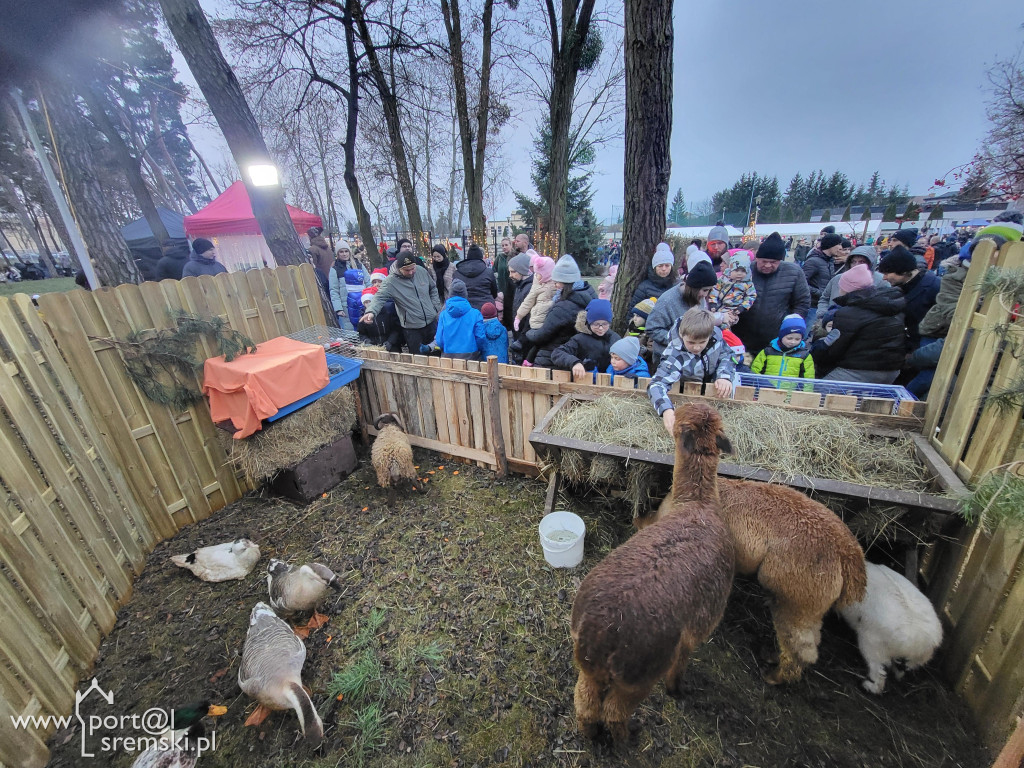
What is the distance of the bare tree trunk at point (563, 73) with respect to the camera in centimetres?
1095

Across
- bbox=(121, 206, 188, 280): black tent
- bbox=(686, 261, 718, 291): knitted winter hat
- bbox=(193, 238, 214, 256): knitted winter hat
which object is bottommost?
bbox=(686, 261, 718, 291): knitted winter hat

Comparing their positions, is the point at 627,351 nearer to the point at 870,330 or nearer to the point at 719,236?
the point at 870,330

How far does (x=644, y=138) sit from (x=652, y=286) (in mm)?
1885

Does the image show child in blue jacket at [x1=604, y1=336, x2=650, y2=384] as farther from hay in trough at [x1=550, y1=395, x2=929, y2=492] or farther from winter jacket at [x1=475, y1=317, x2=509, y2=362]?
winter jacket at [x1=475, y1=317, x2=509, y2=362]

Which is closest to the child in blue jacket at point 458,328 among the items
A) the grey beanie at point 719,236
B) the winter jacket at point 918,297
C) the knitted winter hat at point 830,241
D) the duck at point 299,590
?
the duck at point 299,590

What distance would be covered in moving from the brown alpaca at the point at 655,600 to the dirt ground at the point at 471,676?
0.38m

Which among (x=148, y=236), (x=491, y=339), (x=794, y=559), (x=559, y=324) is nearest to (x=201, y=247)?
(x=491, y=339)

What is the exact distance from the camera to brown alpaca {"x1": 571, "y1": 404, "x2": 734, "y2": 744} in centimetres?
176

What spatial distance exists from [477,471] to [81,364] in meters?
3.84

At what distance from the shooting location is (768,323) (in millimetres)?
4809

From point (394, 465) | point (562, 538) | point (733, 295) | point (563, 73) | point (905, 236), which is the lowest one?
point (562, 538)

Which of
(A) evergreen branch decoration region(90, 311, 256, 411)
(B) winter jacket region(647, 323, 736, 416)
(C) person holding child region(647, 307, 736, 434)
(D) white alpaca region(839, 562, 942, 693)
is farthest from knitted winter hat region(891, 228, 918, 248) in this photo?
(A) evergreen branch decoration region(90, 311, 256, 411)

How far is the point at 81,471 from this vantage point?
3057 millimetres

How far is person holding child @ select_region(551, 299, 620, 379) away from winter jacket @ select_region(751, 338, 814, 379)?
155 centimetres
